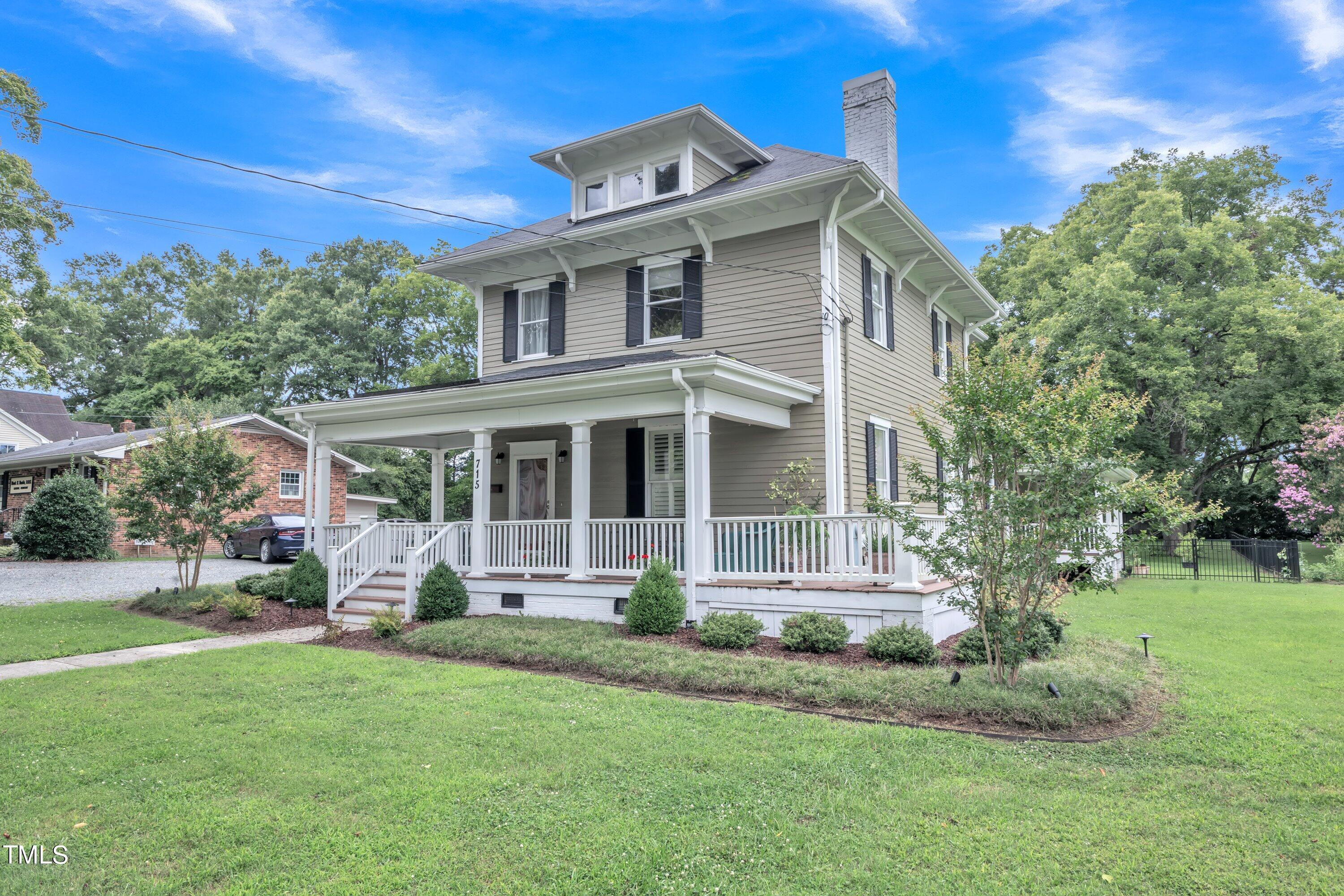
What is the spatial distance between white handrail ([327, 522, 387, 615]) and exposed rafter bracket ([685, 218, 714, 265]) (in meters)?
6.85

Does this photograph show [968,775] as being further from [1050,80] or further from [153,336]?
[153,336]

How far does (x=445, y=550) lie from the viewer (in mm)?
11844

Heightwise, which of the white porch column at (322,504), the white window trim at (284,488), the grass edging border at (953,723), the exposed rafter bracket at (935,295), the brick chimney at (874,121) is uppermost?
the brick chimney at (874,121)

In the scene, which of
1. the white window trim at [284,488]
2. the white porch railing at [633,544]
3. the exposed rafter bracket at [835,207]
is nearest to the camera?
the white porch railing at [633,544]

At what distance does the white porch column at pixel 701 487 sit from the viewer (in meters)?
9.74

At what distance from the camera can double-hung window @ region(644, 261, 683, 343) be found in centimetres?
1302

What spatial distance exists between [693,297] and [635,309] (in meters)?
1.08

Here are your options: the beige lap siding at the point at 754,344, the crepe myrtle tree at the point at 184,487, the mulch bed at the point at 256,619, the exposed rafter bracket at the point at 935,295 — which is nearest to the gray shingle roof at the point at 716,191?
the beige lap siding at the point at 754,344

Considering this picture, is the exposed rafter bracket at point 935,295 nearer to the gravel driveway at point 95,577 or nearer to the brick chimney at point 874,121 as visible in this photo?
the brick chimney at point 874,121

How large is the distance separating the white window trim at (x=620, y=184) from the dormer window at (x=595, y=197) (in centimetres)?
1

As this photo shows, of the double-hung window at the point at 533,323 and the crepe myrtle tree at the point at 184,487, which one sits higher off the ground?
the double-hung window at the point at 533,323

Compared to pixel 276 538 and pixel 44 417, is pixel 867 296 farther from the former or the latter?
pixel 44 417

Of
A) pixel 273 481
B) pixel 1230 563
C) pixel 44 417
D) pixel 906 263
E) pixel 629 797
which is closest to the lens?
pixel 629 797

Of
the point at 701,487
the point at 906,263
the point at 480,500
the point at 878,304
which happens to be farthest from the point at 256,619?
the point at 906,263
